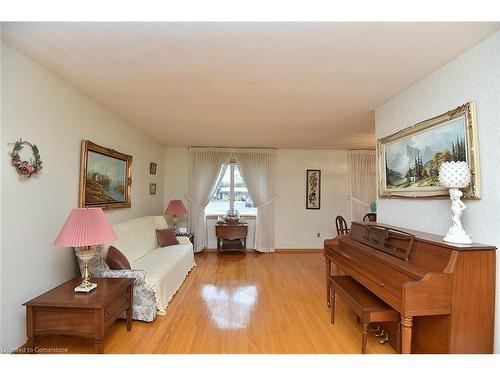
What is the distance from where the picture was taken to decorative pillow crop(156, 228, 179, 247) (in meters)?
3.97

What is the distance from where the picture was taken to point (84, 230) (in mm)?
1865

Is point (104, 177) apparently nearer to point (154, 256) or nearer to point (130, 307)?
point (154, 256)

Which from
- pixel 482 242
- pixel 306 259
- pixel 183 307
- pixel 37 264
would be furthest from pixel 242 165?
pixel 482 242

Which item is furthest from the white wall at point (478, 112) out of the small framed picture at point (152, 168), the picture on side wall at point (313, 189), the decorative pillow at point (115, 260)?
the small framed picture at point (152, 168)

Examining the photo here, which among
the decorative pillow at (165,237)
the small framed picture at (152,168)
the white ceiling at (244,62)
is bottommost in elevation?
the decorative pillow at (165,237)

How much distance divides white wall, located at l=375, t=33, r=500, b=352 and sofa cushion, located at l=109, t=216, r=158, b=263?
10.0ft

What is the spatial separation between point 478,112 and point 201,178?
4507mm

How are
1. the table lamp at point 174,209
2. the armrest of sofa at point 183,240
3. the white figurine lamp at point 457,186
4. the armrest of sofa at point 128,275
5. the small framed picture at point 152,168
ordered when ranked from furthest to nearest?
the table lamp at point 174,209
the small framed picture at point 152,168
the armrest of sofa at point 183,240
the armrest of sofa at point 128,275
the white figurine lamp at point 457,186

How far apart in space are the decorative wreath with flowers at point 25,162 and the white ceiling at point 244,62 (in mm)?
664

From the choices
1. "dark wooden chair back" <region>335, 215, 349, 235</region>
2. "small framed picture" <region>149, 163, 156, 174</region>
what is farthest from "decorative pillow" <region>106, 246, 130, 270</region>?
"dark wooden chair back" <region>335, 215, 349, 235</region>

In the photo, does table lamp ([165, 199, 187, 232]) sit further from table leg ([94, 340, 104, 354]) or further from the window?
table leg ([94, 340, 104, 354])

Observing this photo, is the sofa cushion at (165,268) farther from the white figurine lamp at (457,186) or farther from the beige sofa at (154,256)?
the white figurine lamp at (457,186)

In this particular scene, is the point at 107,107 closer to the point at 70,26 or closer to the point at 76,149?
the point at 76,149

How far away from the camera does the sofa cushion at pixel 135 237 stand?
2.96 meters
